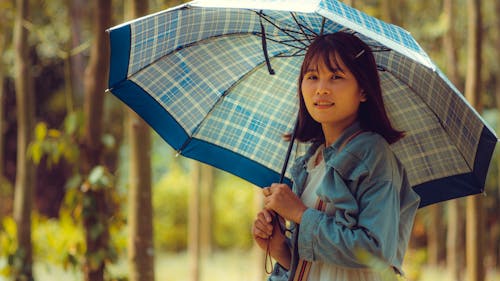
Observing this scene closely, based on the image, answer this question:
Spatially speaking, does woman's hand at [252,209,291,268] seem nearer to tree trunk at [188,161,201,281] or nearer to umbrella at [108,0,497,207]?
umbrella at [108,0,497,207]

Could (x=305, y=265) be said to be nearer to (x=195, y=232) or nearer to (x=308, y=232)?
(x=308, y=232)

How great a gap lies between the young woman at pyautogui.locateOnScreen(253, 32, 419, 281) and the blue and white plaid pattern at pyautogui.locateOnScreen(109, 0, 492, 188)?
0.71ft

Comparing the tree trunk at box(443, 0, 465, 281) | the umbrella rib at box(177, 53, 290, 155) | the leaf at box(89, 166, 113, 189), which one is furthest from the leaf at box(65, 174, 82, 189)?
the tree trunk at box(443, 0, 465, 281)

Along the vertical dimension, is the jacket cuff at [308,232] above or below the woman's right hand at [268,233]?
above

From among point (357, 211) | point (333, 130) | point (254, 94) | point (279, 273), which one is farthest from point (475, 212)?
point (357, 211)

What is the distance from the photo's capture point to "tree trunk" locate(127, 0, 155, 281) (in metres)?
4.80

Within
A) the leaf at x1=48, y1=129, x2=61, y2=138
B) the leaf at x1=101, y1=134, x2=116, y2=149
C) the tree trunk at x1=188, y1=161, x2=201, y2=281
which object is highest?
the leaf at x1=101, y1=134, x2=116, y2=149

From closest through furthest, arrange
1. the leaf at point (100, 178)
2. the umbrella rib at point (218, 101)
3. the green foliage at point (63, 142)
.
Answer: the umbrella rib at point (218, 101) → the leaf at point (100, 178) → the green foliage at point (63, 142)

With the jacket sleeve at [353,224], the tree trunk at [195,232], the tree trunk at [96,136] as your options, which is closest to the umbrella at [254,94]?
the jacket sleeve at [353,224]

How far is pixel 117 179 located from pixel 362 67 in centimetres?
357

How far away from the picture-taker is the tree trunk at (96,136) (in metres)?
5.38

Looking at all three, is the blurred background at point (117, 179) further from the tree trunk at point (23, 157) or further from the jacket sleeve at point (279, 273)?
the jacket sleeve at point (279, 273)

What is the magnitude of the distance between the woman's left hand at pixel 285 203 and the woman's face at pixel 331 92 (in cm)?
28

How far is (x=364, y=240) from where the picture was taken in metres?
2.39
